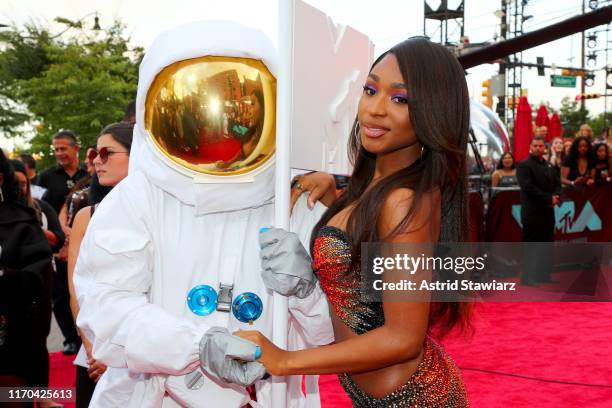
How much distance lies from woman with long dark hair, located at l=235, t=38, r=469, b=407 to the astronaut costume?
0.88 ft

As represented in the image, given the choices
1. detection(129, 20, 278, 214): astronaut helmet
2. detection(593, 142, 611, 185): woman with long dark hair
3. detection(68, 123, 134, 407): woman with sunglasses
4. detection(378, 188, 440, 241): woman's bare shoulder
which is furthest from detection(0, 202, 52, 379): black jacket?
detection(593, 142, 611, 185): woman with long dark hair

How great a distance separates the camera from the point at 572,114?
40781 mm

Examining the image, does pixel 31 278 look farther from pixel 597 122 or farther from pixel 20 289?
pixel 597 122

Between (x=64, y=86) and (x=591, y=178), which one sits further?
(x=64, y=86)

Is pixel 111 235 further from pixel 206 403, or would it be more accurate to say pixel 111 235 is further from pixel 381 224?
pixel 381 224

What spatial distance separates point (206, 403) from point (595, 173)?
7278mm

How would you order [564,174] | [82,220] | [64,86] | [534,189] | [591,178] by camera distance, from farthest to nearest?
[64,86] < [564,174] < [591,178] < [534,189] < [82,220]

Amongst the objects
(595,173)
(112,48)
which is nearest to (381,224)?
(595,173)

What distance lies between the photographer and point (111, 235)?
5.89ft

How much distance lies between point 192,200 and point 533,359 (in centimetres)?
364

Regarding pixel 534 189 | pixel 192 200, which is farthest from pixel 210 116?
pixel 534 189

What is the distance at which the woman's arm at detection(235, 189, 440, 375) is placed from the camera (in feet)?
4.97

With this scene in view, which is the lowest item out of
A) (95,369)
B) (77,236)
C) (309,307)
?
(95,369)

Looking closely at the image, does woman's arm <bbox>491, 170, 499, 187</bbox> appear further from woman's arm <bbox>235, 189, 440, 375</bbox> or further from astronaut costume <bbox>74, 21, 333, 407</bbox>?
woman's arm <bbox>235, 189, 440, 375</bbox>
